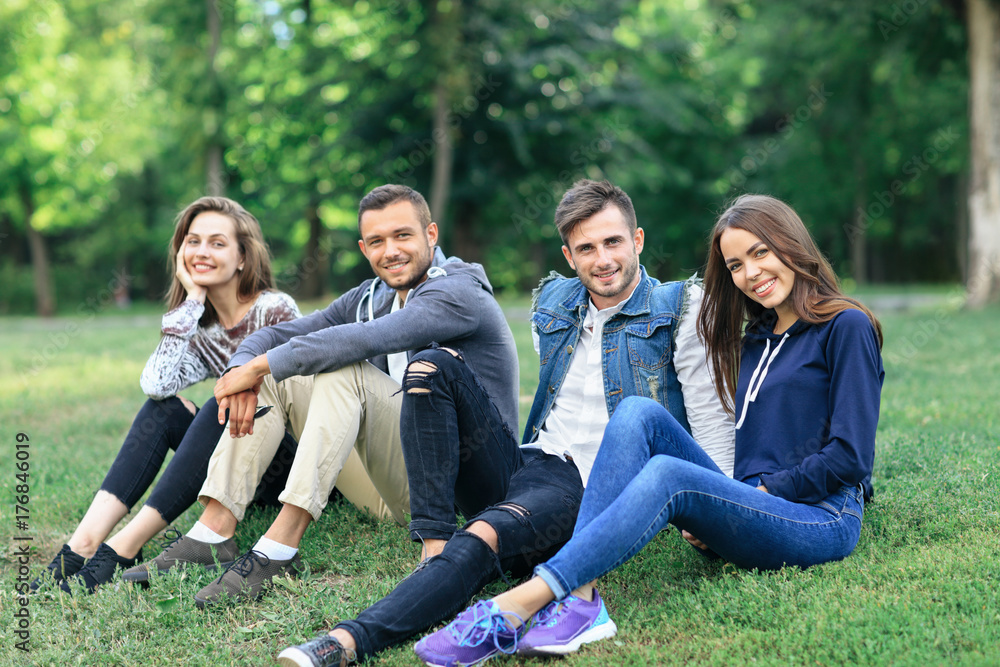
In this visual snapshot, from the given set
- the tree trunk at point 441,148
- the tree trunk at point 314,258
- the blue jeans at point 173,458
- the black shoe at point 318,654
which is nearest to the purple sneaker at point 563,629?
the black shoe at point 318,654

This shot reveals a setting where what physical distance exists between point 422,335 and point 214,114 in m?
16.8

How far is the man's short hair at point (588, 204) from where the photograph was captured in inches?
136

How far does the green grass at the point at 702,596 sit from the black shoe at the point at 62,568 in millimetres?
120

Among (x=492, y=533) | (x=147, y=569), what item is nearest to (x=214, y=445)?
(x=147, y=569)

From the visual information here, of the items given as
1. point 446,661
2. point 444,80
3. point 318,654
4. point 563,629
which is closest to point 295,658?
point 318,654

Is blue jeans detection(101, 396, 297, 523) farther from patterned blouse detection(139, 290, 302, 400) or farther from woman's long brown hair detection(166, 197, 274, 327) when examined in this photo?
woman's long brown hair detection(166, 197, 274, 327)

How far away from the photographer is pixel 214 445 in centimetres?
374

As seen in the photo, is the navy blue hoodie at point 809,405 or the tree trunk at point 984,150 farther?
the tree trunk at point 984,150

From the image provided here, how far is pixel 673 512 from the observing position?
2.70 meters

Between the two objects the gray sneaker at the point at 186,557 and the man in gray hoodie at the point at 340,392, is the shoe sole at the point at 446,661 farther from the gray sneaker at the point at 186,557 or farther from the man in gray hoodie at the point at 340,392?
the gray sneaker at the point at 186,557

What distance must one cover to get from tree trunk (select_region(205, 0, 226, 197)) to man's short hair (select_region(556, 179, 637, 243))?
1616 centimetres

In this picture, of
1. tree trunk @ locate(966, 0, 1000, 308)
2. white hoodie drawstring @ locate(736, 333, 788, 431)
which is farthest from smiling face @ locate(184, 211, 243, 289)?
tree trunk @ locate(966, 0, 1000, 308)

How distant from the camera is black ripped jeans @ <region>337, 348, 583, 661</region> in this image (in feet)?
9.25

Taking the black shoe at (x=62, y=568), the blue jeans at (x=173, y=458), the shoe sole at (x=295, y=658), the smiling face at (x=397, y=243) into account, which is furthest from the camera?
the smiling face at (x=397, y=243)
